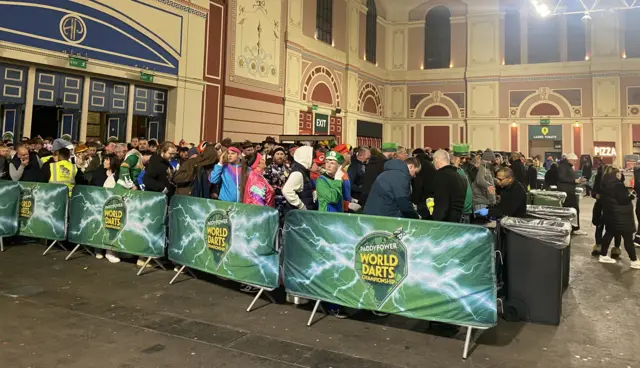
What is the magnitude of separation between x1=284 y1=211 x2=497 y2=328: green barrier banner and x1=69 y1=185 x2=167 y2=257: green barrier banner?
2381mm

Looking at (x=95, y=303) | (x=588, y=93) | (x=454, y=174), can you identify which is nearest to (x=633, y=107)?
(x=588, y=93)

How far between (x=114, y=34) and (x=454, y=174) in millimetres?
9934

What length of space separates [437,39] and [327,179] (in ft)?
76.1

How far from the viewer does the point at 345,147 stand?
7.41m

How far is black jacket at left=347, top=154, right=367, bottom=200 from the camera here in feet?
23.3

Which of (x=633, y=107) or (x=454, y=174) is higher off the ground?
(x=633, y=107)

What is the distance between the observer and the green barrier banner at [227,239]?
172 inches

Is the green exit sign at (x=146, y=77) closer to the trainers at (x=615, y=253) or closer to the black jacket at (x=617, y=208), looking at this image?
the black jacket at (x=617, y=208)

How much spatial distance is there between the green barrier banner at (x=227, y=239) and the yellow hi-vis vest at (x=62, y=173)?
2.69 m

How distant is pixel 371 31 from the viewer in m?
23.7

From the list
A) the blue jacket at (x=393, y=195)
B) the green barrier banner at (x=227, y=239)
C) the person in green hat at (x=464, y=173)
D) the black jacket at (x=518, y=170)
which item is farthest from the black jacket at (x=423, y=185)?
the black jacket at (x=518, y=170)

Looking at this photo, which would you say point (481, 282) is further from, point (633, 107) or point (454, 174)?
point (633, 107)

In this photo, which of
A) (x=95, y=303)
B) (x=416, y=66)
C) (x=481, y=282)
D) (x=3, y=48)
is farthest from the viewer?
(x=416, y=66)

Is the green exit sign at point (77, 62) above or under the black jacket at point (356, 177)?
above
